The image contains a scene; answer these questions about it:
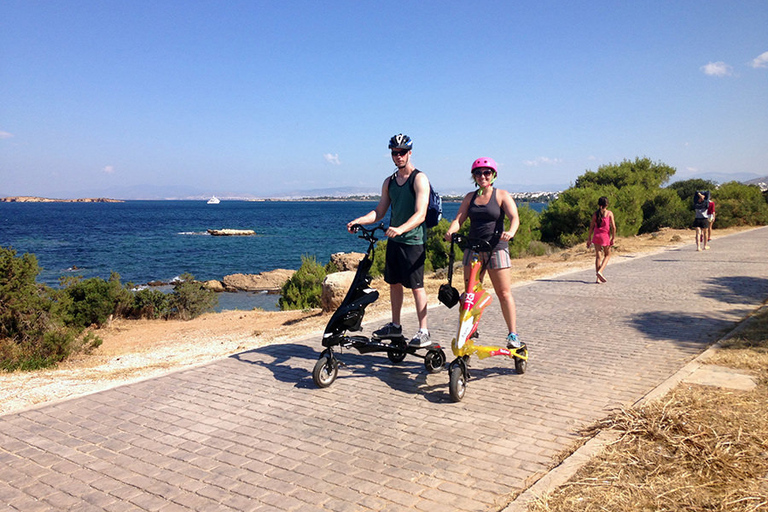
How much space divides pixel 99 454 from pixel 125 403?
1201 mm

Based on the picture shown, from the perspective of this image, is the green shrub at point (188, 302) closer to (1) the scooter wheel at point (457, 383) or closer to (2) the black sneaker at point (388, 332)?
(2) the black sneaker at point (388, 332)

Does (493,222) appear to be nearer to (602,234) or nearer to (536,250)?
(602,234)

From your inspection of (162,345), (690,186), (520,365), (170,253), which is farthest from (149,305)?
(690,186)

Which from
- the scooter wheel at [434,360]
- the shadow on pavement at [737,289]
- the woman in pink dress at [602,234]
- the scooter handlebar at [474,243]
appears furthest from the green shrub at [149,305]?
the shadow on pavement at [737,289]

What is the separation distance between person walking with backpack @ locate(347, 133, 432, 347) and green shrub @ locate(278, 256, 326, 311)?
449 inches

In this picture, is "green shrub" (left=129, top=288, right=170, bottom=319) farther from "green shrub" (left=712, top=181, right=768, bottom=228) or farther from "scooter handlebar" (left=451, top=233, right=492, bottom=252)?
"green shrub" (left=712, top=181, right=768, bottom=228)

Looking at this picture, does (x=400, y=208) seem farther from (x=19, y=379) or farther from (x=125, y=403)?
(x=19, y=379)

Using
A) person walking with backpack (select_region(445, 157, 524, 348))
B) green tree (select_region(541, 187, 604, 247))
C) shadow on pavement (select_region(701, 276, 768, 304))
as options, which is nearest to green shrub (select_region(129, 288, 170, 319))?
person walking with backpack (select_region(445, 157, 524, 348))

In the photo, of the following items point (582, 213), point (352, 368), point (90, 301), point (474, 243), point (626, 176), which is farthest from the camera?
point (626, 176)

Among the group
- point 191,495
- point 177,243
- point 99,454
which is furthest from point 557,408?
point 177,243

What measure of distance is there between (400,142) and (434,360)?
7.16 ft

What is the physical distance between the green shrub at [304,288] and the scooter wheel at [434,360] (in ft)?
37.2

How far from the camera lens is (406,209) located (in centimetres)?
585

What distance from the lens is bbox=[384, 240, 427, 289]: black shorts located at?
579 centimetres
